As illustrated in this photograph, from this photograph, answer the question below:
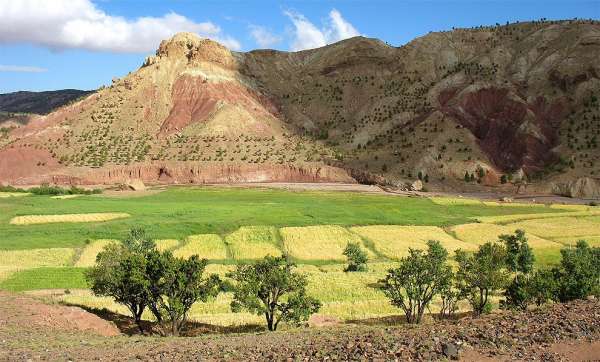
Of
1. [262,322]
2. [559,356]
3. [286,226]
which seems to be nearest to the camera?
[559,356]

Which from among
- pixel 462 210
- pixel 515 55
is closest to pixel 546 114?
pixel 515 55

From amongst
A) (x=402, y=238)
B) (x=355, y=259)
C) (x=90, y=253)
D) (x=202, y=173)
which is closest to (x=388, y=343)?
(x=355, y=259)

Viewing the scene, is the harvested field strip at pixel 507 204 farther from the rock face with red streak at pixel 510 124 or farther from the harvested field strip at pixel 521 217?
the rock face with red streak at pixel 510 124

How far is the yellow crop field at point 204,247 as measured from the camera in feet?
190

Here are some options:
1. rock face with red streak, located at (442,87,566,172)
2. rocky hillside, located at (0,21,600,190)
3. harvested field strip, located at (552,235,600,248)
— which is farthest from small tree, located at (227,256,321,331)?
rock face with red streak, located at (442,87,566,172)

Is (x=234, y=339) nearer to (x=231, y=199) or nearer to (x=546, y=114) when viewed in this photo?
(x=231, y=199)

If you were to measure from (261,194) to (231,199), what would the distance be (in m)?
7.45

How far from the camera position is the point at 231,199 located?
96.6 metres

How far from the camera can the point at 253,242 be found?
63.2 metres

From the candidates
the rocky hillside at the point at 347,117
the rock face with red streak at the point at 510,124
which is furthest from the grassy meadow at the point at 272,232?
the rock face with red streak at the point at 510,124

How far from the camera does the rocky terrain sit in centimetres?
1959

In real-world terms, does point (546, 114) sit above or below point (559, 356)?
Answer: above

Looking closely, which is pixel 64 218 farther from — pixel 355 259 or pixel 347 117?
pixel 347 117

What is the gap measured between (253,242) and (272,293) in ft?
91.0
